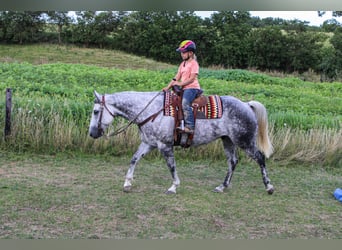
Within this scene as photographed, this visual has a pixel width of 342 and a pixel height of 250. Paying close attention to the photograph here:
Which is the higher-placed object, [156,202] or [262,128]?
[262,128]

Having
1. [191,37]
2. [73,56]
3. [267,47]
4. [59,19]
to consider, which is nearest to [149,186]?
[73,56]

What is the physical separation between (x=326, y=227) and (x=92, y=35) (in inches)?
962

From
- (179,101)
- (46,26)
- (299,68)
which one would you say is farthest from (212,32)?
(179,101)

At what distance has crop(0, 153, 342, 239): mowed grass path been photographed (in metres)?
4.14

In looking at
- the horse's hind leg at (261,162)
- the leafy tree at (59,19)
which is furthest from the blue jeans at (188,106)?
the leafy tree at (59,19)

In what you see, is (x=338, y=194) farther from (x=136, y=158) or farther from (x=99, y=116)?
(x=99, y=116)

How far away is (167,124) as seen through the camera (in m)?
5.12

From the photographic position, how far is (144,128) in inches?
203

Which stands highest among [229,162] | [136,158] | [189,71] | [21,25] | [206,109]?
[21,25]

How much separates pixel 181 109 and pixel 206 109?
1.10 feet

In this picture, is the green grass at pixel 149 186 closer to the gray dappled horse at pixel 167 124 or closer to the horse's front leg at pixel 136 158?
the horse's front leg at pixel 136 158

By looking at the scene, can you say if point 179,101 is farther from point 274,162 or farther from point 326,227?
point 274,162

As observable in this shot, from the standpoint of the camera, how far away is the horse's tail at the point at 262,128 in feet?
18.1

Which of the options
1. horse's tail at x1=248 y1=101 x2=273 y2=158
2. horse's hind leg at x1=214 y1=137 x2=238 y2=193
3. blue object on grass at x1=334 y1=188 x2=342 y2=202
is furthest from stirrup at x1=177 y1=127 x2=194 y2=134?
blue object on grass at x1=334 y1=188 x2=342 y2=202
